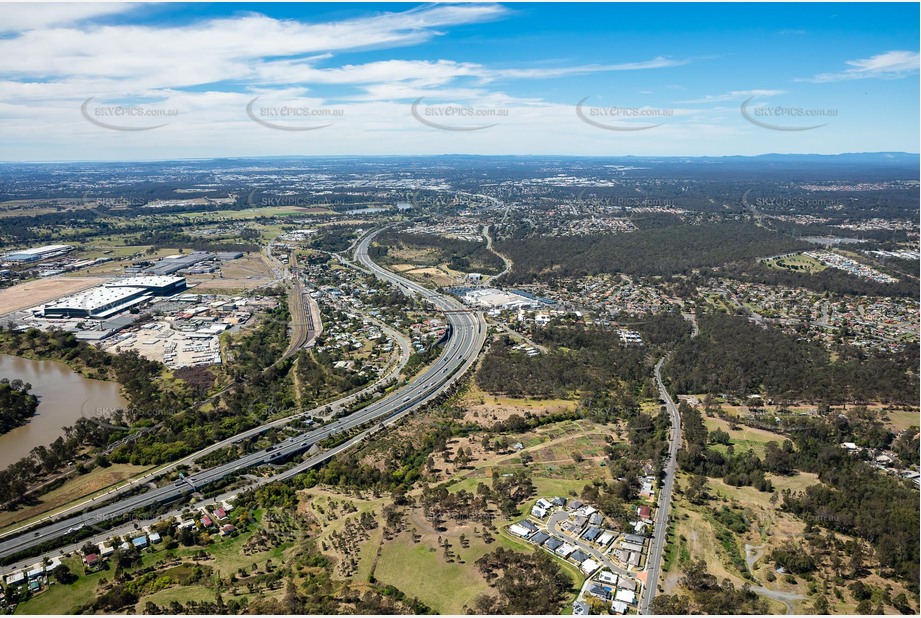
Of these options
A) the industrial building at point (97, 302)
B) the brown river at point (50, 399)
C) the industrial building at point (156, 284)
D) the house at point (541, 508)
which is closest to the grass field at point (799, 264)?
the house at point (541, 508)

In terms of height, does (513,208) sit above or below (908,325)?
above

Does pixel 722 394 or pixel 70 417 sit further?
pixel 722 394

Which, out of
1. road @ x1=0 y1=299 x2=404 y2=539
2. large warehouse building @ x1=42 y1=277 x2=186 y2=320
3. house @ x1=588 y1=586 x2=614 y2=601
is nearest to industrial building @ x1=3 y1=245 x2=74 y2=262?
large warehouse building @ x1=42 y1=277 x2=186 y2=320

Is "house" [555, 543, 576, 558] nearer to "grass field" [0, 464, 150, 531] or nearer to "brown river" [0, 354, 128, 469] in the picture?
"grass field" [0, 464, 150, 531]

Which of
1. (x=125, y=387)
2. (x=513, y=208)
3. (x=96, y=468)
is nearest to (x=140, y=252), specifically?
(x=125, y=387)

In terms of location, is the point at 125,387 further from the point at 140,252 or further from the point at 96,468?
the point at 140,252
